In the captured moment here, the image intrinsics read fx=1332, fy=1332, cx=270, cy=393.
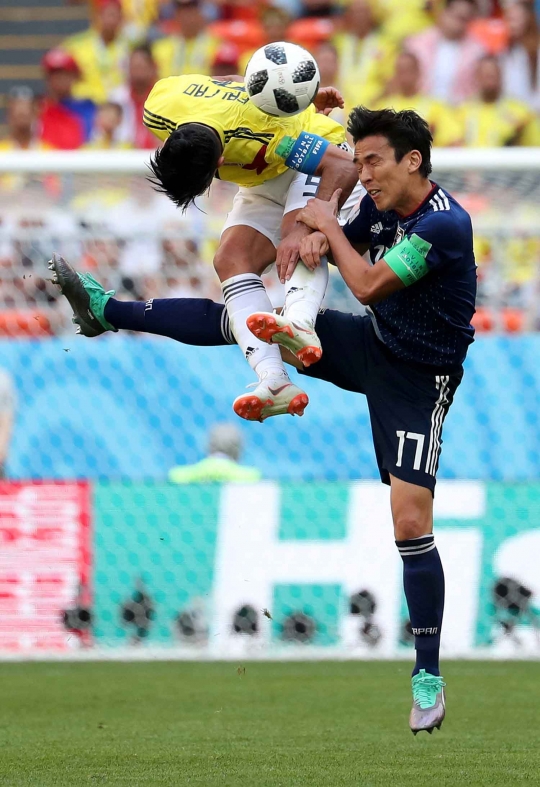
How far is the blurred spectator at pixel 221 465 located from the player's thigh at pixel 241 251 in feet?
10.2

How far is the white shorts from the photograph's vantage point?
5953 millimetres

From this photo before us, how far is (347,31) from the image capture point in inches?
527

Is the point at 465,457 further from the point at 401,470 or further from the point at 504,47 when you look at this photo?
the point at 504,47

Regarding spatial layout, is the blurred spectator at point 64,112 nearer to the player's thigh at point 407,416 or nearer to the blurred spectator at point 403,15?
the blurred spectator at point 403,15

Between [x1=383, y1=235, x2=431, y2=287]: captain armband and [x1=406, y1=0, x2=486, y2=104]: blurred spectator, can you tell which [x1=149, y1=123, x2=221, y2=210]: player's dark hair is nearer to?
[x1=383, y1=235, x2=431, y2=287]: captain armband

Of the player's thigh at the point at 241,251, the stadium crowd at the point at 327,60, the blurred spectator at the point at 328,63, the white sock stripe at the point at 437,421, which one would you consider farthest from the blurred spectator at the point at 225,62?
the white sock stripe at the point at 437,421

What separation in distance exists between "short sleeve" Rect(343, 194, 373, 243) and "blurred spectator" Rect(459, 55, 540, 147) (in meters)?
6.45

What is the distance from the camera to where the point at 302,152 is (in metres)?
5.58

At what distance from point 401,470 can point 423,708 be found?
960mm

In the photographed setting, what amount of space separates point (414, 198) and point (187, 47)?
882 cm

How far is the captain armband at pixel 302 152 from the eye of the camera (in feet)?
18.3

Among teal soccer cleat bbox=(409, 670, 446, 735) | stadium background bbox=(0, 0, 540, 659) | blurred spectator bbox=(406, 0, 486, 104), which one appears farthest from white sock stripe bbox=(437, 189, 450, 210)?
blurred spectator bbox=(406, 0, 486, 104)

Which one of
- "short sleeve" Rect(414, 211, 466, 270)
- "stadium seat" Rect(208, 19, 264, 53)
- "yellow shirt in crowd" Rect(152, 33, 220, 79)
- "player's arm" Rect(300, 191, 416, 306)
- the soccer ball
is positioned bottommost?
"player's arm" Rect(300, 191, 416, 306)

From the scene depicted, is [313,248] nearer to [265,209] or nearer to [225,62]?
[265,209]
